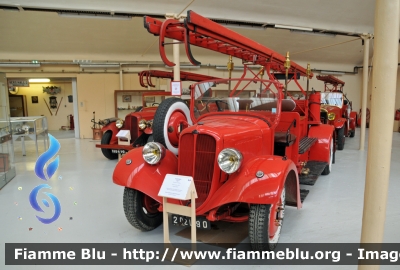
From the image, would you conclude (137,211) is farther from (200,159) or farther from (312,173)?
(312,173)

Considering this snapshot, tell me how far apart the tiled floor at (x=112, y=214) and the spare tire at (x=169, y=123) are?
99 centimetres

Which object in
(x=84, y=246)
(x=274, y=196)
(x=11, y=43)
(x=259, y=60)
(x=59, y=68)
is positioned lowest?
(x=84, y=246)

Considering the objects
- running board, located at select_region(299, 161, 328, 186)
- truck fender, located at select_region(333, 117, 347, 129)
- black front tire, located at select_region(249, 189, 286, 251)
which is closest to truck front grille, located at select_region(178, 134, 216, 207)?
black front tire, located at select_region(249, 189, 286, 251)

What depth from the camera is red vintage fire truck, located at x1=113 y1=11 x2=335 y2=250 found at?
2.35m

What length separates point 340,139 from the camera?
7.57 m

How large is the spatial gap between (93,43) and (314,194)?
807 cm

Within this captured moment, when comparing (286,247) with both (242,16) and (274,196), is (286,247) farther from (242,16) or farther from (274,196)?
(242,16)

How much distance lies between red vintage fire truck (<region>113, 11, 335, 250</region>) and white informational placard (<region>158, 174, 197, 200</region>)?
265 mm

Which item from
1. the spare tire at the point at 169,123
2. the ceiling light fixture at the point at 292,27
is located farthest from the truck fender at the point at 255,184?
the ceiling light fixture at the point at 292,27

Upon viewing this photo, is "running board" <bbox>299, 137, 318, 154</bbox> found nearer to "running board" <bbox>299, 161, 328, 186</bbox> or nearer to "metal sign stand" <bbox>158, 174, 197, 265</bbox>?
"running board" <bbox>299, 161, 328, 186</bbox>

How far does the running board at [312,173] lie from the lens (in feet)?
12.4

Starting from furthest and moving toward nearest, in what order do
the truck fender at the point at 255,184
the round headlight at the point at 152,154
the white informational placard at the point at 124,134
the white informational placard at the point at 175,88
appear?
the white informational placard at the point at 124,134
the white informational placard at the point at 175,88
the round headlight at the point at 152,154
the truck fender at the point at 255,184

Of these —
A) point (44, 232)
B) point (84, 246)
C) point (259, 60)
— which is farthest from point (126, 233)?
point (259, 60)

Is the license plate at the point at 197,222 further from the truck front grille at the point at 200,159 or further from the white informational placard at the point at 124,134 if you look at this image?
the white informational placard at the point at 124,134
